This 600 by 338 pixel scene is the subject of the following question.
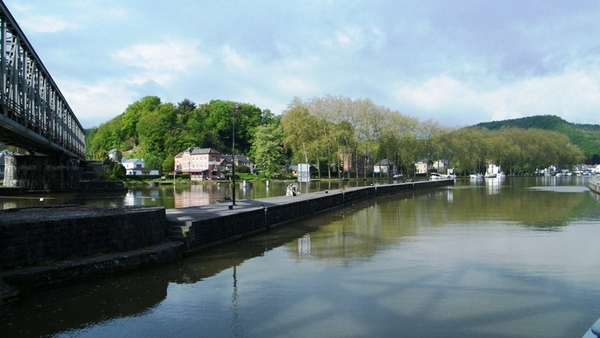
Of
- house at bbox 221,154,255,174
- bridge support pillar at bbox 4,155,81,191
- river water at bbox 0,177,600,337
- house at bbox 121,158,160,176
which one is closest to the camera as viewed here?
river water at bbox 0,177,600,337

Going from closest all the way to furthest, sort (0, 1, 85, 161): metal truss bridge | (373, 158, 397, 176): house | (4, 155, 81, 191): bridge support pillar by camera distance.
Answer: (0, 1, 85, 161): metal truss bridge < (4, 155, 81, 191): bridge support pillar < (373, 158, 397, 176): house

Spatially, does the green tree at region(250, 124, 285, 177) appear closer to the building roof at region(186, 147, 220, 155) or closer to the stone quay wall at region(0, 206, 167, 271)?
the building roof at region(186, 147, 220, 155)

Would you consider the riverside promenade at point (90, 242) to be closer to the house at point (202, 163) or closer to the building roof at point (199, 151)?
the house at point (202, 163)

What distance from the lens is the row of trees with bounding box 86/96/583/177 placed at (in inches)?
3610

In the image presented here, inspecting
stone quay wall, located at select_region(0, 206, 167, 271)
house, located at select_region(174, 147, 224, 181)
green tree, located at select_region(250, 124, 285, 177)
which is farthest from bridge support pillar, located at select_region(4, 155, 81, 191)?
house, located at select_region(174, 147, 224, 181)

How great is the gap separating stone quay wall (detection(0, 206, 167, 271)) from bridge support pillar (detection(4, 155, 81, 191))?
38562 mm

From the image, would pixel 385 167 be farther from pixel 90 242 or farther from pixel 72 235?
pixel 72 235

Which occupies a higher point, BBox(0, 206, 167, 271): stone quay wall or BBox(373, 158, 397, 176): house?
BBox(373, 158, 397, 176): house

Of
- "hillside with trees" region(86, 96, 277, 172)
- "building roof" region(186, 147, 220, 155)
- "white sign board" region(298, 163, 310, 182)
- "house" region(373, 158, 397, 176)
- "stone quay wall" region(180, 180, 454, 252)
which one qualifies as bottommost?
"stone quay wall" region(180, 180, 454, 252)

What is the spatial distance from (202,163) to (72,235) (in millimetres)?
105012

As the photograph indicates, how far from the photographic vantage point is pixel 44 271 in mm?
11906

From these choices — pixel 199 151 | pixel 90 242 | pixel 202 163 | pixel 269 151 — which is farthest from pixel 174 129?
pixel 90 242

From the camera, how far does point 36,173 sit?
48875 mm

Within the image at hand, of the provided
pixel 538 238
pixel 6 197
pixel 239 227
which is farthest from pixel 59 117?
pixel 538 238
